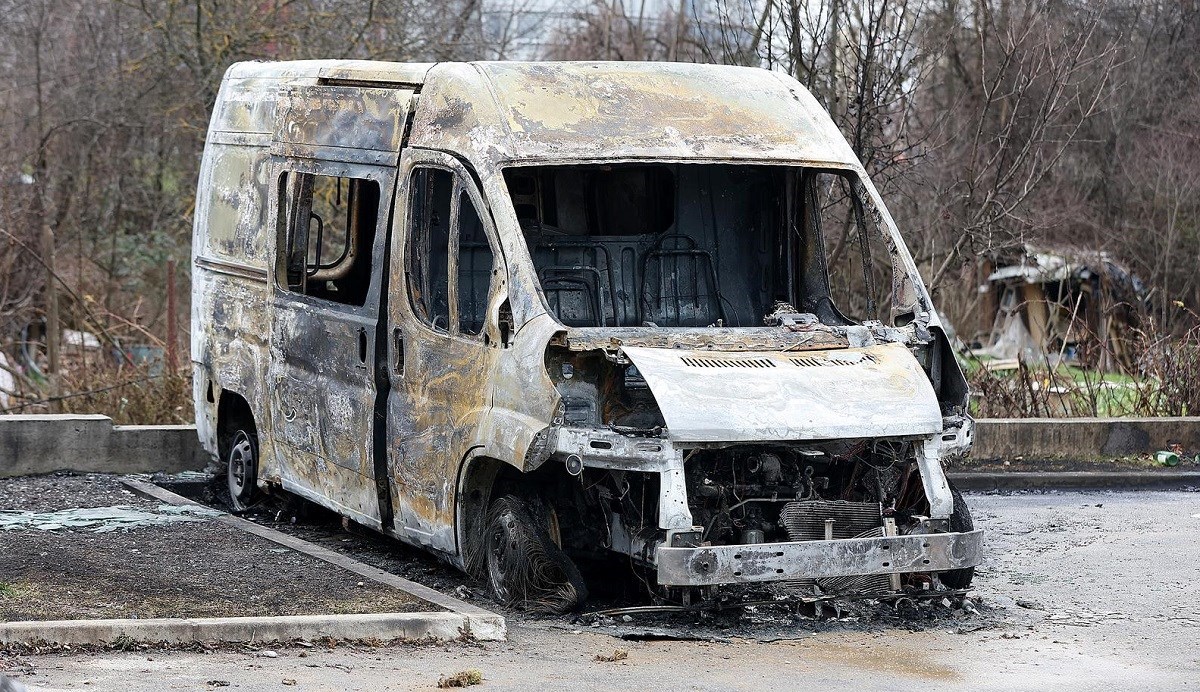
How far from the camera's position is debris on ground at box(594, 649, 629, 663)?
6559mm

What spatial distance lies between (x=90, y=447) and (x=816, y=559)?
6642mm

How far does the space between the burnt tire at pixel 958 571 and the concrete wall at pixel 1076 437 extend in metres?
4.78

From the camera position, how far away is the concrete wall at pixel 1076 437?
12883 millimetres

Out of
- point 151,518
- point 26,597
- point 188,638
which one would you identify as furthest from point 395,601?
point 151,518

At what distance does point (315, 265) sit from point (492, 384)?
2768 mm

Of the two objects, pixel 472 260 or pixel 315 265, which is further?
pixel 315 265

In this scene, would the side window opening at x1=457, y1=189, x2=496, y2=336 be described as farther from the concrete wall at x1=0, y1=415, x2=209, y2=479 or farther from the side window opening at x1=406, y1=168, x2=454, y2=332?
the concrete wall at x1=0, y1=415, x2=209, y2=479

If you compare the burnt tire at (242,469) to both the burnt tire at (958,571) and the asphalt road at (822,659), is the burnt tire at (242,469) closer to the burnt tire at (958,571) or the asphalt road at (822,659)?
the asphalt road at (822,659)

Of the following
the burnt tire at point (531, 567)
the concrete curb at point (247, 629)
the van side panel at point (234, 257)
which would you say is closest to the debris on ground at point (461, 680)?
the concrete curb at point (247, 629)

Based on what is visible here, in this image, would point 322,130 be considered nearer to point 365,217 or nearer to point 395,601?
point 365,217

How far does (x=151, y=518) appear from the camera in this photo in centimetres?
981

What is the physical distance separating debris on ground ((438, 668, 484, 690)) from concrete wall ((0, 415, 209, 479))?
6.43 metres

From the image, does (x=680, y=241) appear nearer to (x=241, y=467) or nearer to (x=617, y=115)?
(x=617, y=115)

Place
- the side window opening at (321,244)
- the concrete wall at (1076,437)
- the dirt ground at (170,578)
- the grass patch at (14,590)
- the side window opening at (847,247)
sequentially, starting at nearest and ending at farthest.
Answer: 1. the dirt ground at (170,578)
2. the grass patch at (14,590)
3. the side window opening at (847,247)
4. the side window opening at (321,244)
5. the concrete wall at (1076,437)
